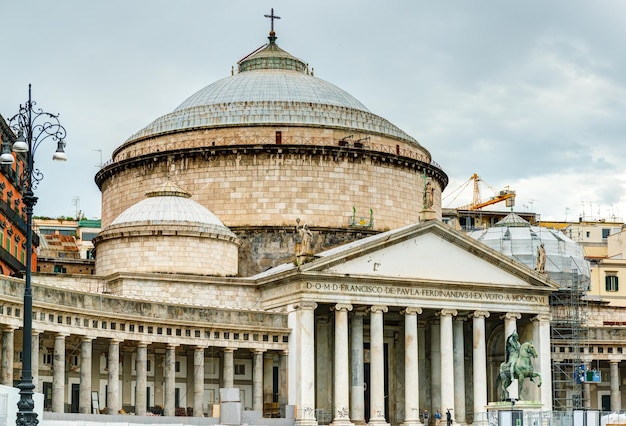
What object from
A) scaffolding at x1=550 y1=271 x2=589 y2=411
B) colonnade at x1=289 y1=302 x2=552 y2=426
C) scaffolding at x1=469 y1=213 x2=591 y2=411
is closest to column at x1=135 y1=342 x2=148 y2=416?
colonnade at x1=289 y1=302 x2=552 y2=426

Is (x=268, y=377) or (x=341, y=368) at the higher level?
(x=341, y=368)

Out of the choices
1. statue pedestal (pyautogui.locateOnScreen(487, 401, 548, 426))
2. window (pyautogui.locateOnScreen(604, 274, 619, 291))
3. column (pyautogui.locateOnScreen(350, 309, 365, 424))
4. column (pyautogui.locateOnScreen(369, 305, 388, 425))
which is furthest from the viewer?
window (pyautogui.locateOnScreen(604, 274, 619, 291))

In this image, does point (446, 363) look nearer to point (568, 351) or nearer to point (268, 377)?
point (268, 377)

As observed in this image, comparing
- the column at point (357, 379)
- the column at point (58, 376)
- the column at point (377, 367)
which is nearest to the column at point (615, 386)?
the column at point (377, 367)

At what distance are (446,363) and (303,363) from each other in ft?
31.2

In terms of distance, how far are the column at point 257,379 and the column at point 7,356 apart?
1733 centimetres

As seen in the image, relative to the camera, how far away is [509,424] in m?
62.9

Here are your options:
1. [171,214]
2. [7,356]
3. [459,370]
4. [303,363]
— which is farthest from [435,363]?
[7,356]

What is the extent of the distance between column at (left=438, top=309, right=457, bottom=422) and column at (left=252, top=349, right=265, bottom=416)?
11118 mm

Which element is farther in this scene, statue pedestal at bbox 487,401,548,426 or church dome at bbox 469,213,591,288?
church dome at bbox 469,213,591,288

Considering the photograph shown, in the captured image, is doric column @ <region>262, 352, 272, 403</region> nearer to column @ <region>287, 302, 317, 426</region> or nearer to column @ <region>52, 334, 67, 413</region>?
column @ <region>287, 302, 317, 426</region>

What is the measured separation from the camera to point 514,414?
63.2m

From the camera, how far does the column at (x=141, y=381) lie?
68.5 metres

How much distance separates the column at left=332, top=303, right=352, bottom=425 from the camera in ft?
240
